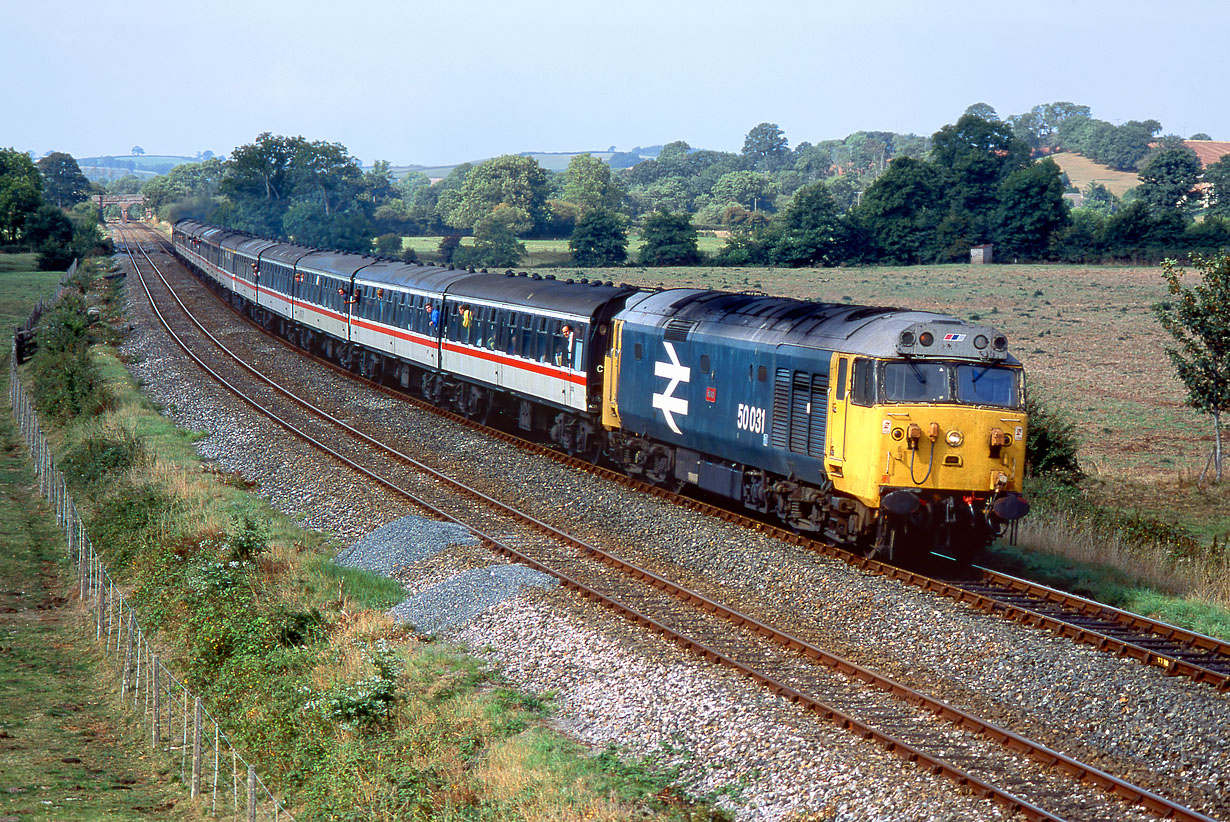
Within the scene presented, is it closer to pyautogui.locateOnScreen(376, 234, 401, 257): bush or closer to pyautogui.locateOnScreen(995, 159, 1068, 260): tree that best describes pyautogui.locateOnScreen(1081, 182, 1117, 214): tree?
pyautogui.locateOnScreen(995, 159, 1068, 260): tree

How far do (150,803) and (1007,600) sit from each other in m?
10.7

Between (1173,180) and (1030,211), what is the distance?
71.9 feet

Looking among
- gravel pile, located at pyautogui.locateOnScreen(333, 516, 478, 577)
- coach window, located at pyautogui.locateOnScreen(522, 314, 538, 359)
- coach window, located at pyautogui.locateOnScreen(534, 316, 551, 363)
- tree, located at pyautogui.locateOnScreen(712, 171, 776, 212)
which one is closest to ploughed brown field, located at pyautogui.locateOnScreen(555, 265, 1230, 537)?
coach window, located at pyautogui.locateOnScreen(534, 316, 551, 363)

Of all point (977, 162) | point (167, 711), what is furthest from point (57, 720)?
point (977, 162)

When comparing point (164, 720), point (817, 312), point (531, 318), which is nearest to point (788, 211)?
point (531, 318)

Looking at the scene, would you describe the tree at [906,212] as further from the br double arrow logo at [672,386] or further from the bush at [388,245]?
the br double arrow logo at [672,386]

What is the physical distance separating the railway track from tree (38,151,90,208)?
7312 inches

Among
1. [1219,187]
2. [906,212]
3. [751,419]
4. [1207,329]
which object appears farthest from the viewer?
[1219,187]

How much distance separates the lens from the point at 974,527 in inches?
670

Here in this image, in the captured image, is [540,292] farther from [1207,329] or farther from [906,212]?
[906,212]

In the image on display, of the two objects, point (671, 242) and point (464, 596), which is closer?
point (464, 596)

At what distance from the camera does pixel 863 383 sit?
16.4 metres

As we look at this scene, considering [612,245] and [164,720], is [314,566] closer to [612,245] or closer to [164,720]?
[164,720]

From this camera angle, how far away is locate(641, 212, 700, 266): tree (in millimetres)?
101875
